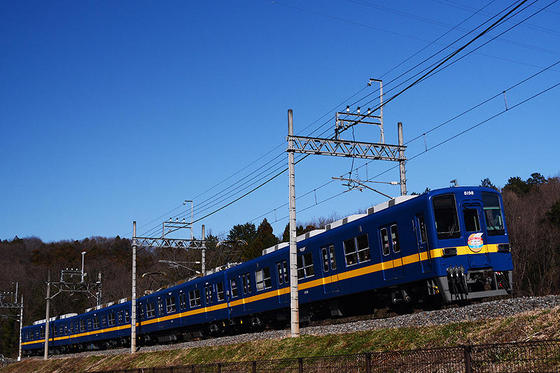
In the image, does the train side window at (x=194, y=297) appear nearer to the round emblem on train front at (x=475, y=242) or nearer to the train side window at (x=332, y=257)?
the train side window at (x=332, y=257)

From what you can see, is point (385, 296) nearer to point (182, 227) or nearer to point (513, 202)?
point (182, 227)

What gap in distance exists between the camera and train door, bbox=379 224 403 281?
18266mm

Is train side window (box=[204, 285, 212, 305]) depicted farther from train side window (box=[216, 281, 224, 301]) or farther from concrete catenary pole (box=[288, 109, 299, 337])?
concrete catenary pole (box=[288, 109, 299, 337])

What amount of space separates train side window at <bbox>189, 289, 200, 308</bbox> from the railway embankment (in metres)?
8.70

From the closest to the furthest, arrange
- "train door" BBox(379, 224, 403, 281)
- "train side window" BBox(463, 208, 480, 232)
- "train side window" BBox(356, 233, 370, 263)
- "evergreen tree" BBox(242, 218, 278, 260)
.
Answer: "train side window" BBox(463, 208, 480, 232) < "train door" BBox(379, 224, 403, 281) < "train side window" BBox(356, 233, 370, 263) < "evergreen tree" BBox(242, 218, 278, 260)

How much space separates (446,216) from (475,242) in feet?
3.54

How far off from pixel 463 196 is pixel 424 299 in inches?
126

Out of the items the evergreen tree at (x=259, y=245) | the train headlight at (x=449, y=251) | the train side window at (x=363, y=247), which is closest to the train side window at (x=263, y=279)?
the train side window at (x=363, y=247)

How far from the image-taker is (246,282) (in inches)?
1091

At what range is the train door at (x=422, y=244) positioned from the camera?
55.9 feet

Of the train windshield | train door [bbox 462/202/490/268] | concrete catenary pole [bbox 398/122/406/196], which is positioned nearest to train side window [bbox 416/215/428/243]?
train door [bbox 462/202/490/268]

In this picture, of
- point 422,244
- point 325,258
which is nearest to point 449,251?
point 422,244

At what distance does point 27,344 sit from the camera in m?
61.3

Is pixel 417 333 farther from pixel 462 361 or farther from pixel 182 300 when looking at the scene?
pixel 182 300
